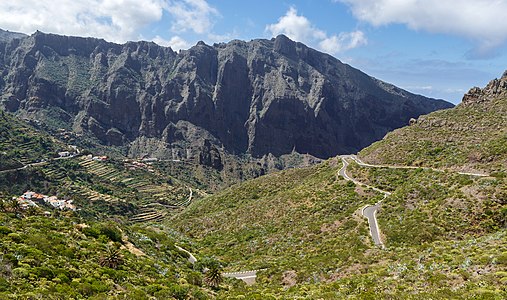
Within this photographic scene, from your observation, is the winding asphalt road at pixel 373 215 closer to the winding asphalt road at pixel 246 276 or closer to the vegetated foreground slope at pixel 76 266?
the winding asphalt road at pixel 246 276

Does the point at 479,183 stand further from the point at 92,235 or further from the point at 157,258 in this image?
the point at 92,235

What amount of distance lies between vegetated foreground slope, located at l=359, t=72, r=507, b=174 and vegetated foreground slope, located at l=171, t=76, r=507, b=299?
31 cm

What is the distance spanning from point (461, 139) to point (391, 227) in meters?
38.1

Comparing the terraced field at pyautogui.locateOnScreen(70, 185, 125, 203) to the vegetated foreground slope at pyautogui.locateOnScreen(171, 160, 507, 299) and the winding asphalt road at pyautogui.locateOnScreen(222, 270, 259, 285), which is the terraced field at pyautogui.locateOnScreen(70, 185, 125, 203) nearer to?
the vegetated foreground slope at pyautogui.locateOnScreen(171, 160, 507, 299)

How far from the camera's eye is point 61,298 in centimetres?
1816

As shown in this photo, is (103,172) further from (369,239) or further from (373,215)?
Answer: (369,239)

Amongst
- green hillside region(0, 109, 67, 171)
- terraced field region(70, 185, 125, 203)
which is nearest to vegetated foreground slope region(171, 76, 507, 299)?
terraced field region(70, 185, 125, 203)

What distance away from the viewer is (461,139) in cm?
6969

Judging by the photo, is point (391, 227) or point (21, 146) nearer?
point (391, 227)

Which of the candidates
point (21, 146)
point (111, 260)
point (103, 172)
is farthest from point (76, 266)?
point (21, 146)

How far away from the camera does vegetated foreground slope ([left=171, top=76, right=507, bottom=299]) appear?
24.1m

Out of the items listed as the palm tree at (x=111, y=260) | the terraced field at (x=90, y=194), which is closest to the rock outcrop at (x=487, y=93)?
the palm tree at (x=111, y=260)

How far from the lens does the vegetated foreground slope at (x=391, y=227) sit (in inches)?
948

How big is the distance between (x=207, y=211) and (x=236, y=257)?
137 ft
